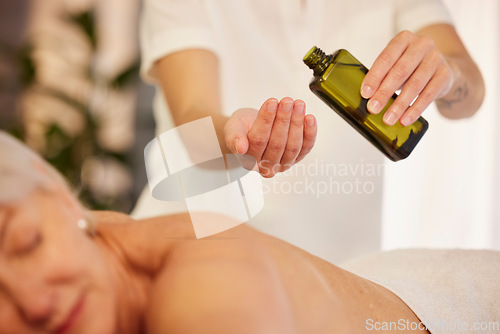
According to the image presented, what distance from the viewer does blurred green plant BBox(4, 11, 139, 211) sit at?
35.8 inches

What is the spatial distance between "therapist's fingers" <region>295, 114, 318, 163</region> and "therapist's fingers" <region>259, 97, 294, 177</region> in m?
0.03

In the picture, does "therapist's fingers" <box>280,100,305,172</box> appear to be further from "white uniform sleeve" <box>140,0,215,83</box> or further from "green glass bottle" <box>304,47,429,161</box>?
"white uniform sleeve" <box>140,0,215,83</box>

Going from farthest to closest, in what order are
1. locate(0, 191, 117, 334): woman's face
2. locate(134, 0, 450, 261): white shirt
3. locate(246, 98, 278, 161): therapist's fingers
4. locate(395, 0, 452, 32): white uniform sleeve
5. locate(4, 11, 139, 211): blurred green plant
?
locate(4, 11, 139, 211): blurred green plant < locate(395, 0, 452, 32): white uniform sleeve < locate(134, 0, 450, 261): white shirt < locate(246, 98, 278, 161): therapist's fingers < locate(0, 191, 117, 334): woman's face

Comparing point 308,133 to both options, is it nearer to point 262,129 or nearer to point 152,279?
point 262,129

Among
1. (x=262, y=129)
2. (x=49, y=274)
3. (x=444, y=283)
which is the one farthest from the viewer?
(x=444, y=283)

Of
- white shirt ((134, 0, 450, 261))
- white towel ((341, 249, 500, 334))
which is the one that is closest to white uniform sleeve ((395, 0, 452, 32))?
white shirt ((134, 0, 450, 261))

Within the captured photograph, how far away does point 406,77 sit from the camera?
62cm

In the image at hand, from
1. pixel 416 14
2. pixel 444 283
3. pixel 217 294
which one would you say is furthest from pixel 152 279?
pixel 416 14

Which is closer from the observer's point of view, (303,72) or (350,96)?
(350,96)

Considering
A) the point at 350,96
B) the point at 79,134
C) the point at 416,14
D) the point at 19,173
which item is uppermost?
the point at 416,14

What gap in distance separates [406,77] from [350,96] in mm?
109

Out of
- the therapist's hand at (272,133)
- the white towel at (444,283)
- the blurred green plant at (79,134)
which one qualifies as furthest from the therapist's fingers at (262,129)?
the blurred green plant at (79,134)

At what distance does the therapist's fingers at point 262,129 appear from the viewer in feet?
1.70

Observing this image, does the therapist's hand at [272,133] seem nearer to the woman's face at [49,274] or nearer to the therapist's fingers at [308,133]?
the therapist's fingers at [308,133]
